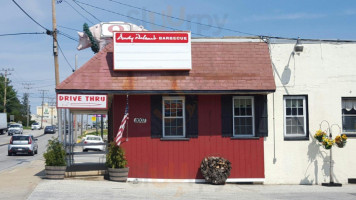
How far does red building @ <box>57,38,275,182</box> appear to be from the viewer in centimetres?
1630

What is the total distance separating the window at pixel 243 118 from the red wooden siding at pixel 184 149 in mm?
342

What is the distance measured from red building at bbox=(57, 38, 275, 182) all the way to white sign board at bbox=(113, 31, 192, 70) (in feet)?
1.03

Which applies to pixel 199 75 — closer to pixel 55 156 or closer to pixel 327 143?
pixel 327 143

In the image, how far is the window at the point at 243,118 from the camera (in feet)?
55.3

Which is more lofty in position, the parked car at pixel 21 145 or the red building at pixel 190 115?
the red building at pixel 190 115

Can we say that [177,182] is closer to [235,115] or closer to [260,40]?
[235,115]

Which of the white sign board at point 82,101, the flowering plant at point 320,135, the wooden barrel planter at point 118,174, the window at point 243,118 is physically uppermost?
the white sign board at point 82,101

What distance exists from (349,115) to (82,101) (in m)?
9.78

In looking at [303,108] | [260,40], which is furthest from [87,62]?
[303,108]

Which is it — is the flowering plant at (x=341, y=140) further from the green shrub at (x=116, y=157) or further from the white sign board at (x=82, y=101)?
the white sign board at (x=82, y=101)

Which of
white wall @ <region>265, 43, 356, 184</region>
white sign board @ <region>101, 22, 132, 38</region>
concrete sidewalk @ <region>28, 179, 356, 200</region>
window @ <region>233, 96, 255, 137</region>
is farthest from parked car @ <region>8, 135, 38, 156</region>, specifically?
white wall @ <region>265, 43, 356, 184</region>

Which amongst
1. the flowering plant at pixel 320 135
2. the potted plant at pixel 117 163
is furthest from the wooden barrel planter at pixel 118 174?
the flowering plant at pixel 320 135

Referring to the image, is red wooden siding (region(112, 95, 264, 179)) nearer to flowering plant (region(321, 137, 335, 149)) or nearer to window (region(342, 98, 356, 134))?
flowering plant (region(321, 137, 335, 149))

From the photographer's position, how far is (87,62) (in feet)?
55.2
